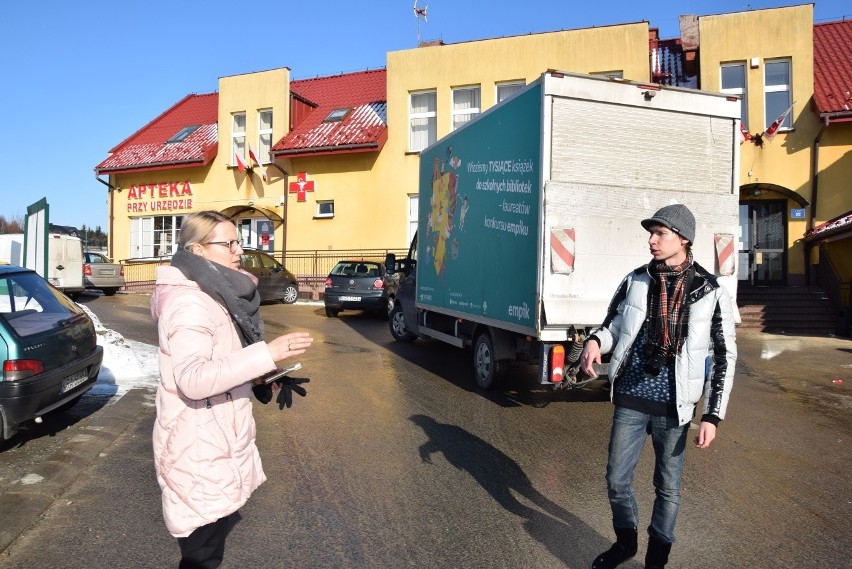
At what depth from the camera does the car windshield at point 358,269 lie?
55.0 ft

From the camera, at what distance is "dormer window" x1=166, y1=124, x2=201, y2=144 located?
28.0 meters

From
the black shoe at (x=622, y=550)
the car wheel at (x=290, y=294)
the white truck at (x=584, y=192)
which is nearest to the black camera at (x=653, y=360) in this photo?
the black shoe at (x=622, y=550)

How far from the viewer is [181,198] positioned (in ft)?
87.5

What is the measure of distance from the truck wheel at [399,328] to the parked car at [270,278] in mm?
7321

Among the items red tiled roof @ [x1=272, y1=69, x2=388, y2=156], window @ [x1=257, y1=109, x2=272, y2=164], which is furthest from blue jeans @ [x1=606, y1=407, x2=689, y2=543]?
window @ [x1=257, y1=109, x2=272, y2=164]

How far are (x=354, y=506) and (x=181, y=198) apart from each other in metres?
24.4

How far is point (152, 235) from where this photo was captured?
90.4 feet

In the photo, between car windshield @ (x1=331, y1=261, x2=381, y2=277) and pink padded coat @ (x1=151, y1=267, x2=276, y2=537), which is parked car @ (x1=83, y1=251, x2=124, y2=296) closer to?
car windshield @ (x1=331, y1=261, x2=381, y2=277)

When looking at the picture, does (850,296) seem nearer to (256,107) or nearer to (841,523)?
(841,523)

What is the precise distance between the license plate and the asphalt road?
43 cm

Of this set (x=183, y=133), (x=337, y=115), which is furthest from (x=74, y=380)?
(x=183, y=133)

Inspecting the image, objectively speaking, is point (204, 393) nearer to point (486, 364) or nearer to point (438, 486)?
point (438, 486)

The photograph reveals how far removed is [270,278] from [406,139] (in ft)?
22.3

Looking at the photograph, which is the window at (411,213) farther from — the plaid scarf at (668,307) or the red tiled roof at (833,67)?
the plaid scarf at (668,307)
